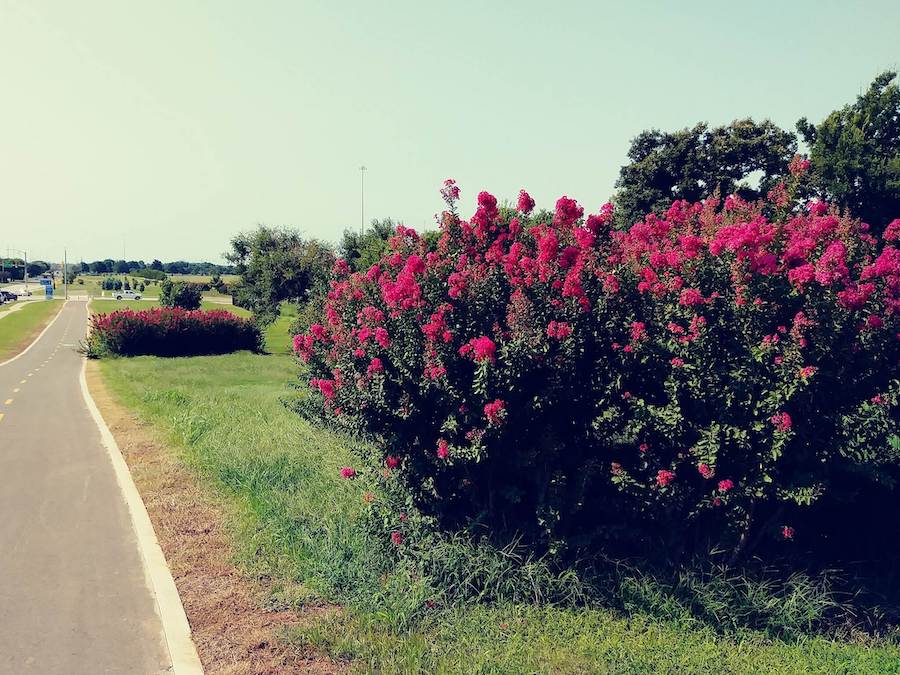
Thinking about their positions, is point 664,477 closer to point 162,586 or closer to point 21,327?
point 162,586

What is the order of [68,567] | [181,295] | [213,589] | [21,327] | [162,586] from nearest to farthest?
[213,589]
[162,586]
[68,567]
[21,327]
[181,295]

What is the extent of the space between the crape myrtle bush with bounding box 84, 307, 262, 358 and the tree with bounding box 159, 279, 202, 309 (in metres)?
19.0

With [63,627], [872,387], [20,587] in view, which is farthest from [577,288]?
[20,587]

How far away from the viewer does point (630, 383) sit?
20.0 feet

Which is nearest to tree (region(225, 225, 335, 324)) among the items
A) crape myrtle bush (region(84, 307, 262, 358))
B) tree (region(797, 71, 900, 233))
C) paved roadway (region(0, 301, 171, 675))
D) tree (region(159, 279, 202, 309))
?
crape myrtle bush (region(84, 307, 262, 358))

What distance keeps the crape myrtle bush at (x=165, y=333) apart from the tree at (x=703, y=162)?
68.0ft

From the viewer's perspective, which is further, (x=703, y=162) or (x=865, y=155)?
(x=703, y=162)

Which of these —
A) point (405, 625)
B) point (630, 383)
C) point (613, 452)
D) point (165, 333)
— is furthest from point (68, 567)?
point (165, 333)

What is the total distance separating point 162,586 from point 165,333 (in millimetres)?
27866

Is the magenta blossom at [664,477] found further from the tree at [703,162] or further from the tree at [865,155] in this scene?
the tree at [703,162]

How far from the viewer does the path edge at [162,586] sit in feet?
16.0

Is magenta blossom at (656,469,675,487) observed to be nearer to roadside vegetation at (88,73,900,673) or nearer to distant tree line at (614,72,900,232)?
roadside vegetation at (88,73,900,673)

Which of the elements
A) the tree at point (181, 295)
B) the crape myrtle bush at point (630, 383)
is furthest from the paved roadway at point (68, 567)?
the tree at point (181, 295)

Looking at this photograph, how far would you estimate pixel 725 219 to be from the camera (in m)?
6.69
